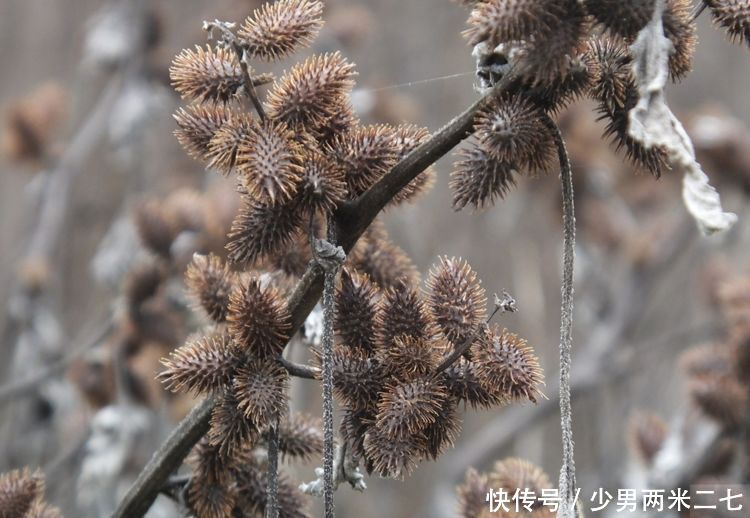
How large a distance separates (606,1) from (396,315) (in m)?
0.39

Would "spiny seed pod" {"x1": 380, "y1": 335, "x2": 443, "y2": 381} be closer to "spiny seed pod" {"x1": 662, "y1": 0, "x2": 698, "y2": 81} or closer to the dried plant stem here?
the dried plant stem

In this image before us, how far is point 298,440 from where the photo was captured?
1.10 m

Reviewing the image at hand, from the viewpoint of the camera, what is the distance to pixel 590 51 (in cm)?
92

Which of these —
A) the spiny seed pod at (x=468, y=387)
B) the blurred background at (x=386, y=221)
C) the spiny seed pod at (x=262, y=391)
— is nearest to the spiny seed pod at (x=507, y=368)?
the spiny seed pod at (x=468, y=387)

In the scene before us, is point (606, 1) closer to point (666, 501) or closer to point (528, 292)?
point (666, 501)

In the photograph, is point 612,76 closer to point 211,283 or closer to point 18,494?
point 211,283

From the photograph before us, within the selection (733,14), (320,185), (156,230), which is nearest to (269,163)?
(320,185)

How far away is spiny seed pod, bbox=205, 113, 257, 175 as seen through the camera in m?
0.92

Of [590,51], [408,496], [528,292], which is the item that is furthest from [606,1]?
[408,496]

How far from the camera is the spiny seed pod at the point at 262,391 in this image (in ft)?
3.01

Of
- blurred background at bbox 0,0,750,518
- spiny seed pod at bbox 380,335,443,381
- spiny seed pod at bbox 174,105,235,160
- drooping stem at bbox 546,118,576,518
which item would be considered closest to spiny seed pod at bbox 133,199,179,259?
blurred background at bbox 0,0,750,518

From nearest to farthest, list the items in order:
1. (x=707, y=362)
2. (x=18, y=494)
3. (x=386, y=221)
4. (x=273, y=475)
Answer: (x=273, y=475), (x=18, y=494), (x=707, y=362), (x=386, y=221)

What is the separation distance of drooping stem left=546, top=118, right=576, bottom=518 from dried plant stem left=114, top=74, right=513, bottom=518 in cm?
10

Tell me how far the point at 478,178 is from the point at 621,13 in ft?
0.72
